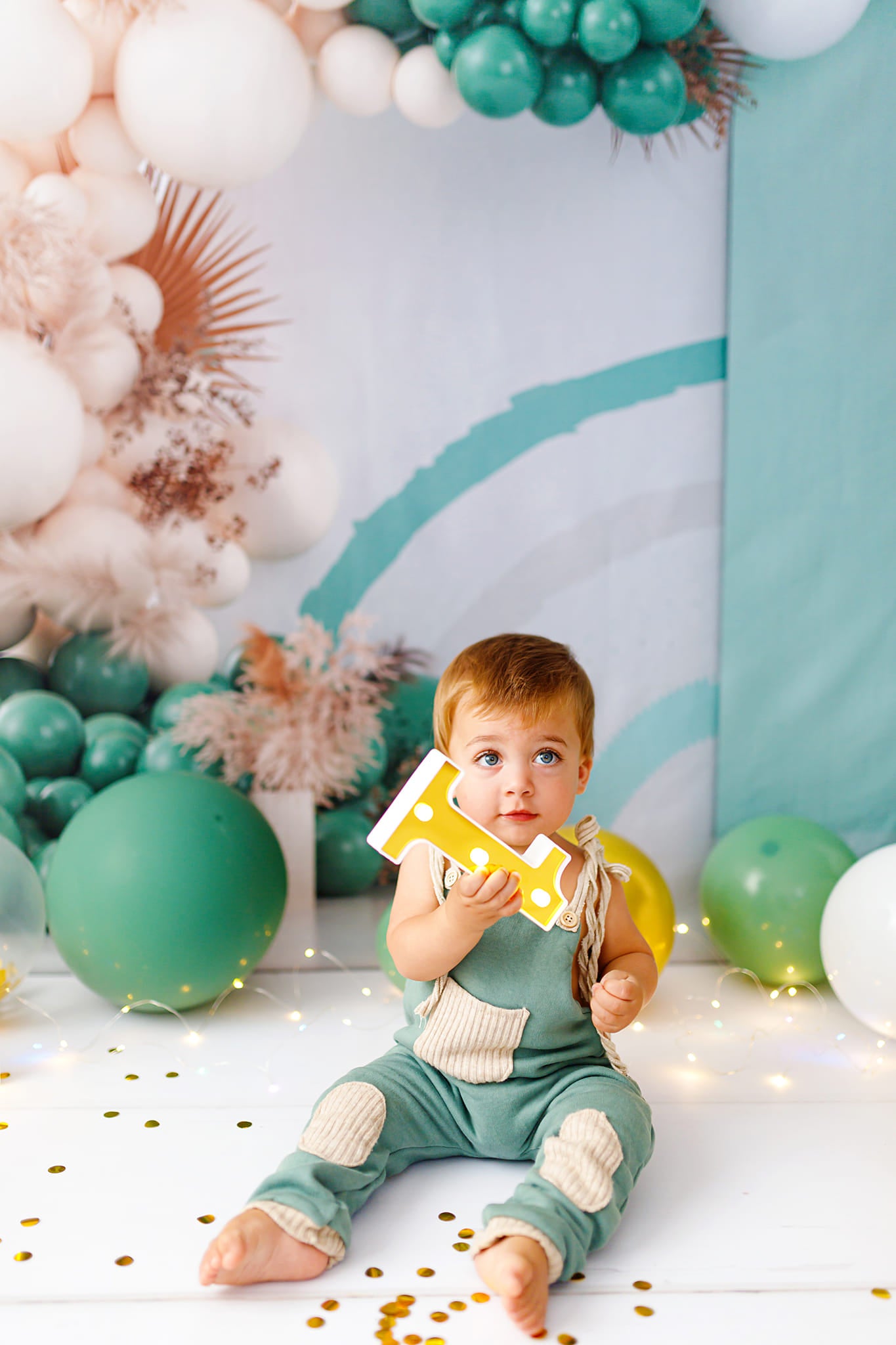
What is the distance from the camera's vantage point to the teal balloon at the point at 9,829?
6.10 feet

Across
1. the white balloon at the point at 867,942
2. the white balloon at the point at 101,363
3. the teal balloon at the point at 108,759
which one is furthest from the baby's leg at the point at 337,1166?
the white balloon at the point at 101,363

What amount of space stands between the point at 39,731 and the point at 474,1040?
1.09 metres

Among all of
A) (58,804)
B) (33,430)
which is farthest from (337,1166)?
(33,430)

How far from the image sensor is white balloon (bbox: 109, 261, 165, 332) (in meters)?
2.03

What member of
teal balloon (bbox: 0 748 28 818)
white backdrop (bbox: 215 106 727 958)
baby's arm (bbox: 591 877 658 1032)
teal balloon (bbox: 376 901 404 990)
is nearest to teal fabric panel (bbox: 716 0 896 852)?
white backdrop (bbox: 215 106 727 958)

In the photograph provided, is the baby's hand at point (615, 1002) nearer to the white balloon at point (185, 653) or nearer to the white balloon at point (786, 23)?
the white balloon at point (185, 653)

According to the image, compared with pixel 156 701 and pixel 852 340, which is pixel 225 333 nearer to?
pixel 156 701

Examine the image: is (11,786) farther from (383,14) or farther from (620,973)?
(383,14)

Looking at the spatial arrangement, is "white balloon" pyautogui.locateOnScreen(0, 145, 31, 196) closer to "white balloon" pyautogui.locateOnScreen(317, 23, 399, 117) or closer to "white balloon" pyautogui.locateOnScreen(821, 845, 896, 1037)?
"white balloon" pyautogui.locateOnScreen(317, 23, 399, 117)

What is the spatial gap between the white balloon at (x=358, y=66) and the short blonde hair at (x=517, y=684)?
1.12 metres

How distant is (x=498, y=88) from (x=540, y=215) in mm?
364

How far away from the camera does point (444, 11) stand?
1.80m

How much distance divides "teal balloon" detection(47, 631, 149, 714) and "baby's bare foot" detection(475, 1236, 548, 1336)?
1325 millimetres

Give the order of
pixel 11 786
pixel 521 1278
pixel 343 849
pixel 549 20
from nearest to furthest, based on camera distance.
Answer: pixel 521 1278, pixel 549 20, pixel 11 786, pixel 343 849
